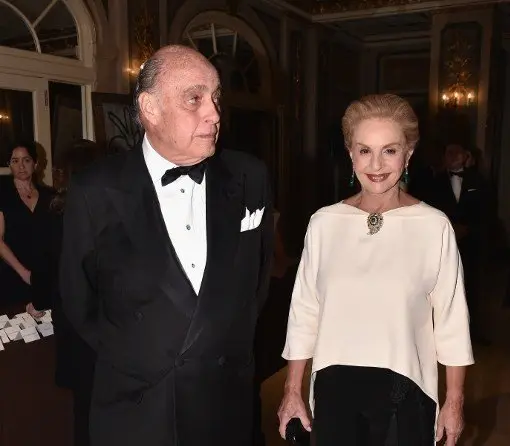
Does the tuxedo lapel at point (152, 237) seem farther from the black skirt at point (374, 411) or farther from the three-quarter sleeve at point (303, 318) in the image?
the black skirt at point (374, 411)

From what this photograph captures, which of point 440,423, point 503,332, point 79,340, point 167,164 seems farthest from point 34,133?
point 503,332

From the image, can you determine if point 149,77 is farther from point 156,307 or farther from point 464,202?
point 464,202

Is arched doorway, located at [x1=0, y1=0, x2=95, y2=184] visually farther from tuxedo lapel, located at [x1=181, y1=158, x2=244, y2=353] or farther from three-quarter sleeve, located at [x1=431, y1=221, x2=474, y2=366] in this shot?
three-quarter sleeve, located at [x1=431, y1=221, x2=474, y2=366]

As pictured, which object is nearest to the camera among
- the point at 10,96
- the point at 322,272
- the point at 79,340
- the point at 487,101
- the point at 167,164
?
the point at 167,164

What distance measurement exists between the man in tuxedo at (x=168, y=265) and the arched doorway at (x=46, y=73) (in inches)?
137

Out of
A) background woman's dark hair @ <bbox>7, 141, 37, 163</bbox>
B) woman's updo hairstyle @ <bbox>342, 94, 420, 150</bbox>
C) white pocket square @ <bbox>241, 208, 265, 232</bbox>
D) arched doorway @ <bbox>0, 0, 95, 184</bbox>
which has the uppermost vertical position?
arched doorway @ <bbox>0, 0, 95, 184</bbox>

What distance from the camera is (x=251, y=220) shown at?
1607 mm

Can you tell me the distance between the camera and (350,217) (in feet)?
5.22

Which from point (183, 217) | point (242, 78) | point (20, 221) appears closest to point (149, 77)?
point (183, 217)

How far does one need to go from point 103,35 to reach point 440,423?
16.0ft

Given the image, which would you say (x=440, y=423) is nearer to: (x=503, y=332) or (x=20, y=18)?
(x=503, y=332)

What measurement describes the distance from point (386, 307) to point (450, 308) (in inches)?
7.5

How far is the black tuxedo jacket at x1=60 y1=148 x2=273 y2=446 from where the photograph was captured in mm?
1460

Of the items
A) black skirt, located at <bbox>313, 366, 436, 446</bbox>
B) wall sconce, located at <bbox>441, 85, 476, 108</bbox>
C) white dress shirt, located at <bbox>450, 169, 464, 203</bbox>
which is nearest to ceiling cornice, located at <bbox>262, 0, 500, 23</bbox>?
wall sconce, located at <bbox>441, 85, 476, 108</bbox>
